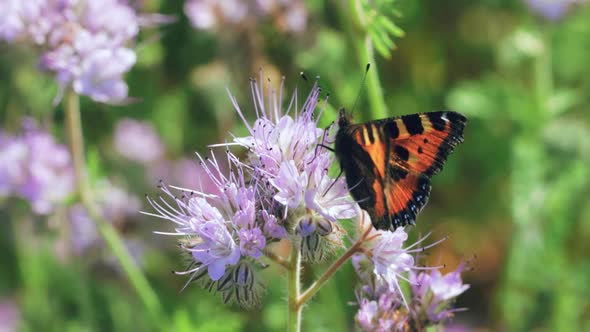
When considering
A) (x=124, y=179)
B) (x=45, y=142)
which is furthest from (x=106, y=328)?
(x=45, y=142)

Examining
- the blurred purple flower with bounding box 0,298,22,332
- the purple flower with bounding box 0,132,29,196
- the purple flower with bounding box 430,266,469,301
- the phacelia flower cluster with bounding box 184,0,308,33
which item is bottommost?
the blurred purple flower with bounding box 0,298,22,332

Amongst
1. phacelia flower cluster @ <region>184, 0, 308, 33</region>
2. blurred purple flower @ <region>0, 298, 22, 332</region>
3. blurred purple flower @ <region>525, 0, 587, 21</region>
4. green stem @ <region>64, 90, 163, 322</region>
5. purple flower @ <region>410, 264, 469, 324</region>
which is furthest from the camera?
blurred purple flower @ <region>0, 298, 22, 332</region>

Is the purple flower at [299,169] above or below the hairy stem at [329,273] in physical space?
above

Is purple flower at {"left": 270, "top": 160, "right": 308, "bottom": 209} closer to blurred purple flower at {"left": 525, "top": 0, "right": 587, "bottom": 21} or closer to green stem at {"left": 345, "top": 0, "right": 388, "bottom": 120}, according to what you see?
green stem at {"left": 345, "top": 0, "right": 388, "bottom": 120}

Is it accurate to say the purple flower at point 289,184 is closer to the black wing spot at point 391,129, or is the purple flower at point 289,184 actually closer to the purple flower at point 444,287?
the black wing spot at point 391,129

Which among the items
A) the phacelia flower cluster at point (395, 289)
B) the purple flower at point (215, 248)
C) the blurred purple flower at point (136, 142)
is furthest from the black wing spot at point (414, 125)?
the blurred purple flower at point (136, 142)

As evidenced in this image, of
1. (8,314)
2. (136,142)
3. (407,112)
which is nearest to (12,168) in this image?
(136,142)

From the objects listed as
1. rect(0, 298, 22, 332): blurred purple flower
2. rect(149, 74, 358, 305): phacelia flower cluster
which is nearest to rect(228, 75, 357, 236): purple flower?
rect(149, 74, 358, 305): phacelia flower cluster

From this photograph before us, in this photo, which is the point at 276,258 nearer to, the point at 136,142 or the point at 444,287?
the point at 444,287
